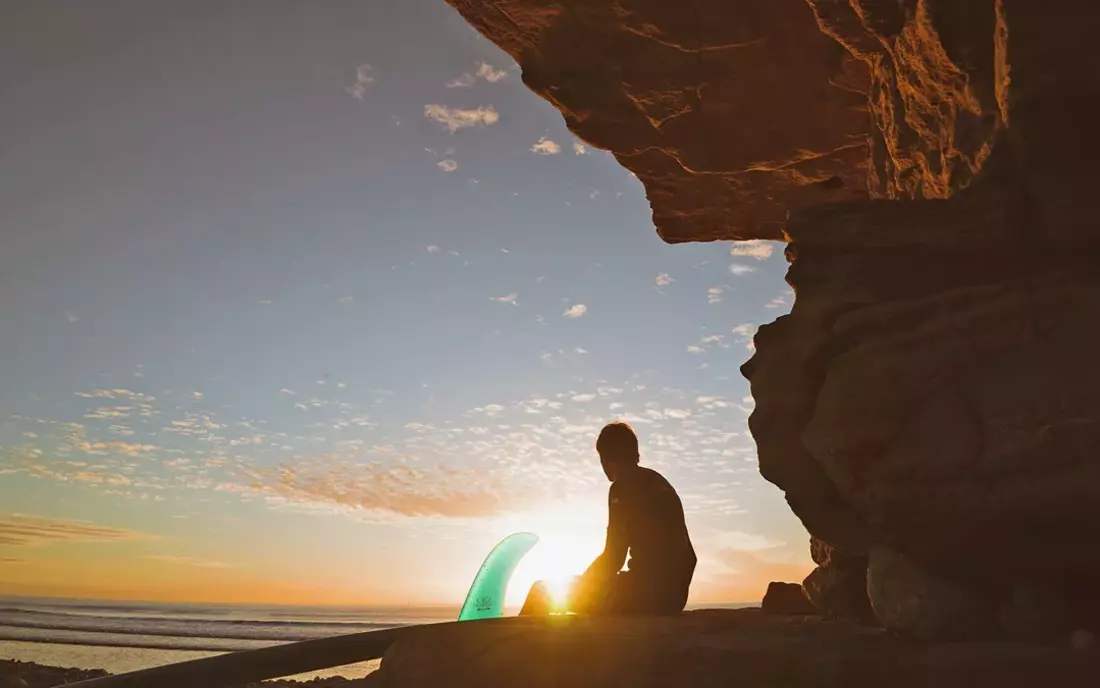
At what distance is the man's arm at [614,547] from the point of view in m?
4.86

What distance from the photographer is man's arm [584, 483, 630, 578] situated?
4.86 m

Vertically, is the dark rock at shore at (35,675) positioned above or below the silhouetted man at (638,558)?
below

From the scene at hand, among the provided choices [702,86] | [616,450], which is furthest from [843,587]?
[702,86]

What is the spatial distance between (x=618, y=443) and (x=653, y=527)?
0.67 meters

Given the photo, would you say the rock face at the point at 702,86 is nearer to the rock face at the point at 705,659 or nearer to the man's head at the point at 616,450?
the man's head at the point at 616,450

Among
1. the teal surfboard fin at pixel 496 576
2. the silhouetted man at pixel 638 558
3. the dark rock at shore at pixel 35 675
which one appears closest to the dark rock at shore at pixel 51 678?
the dark rock at shore at pixel 35 675

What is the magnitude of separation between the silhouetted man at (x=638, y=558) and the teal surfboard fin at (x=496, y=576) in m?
2.56

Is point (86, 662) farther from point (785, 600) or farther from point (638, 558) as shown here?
point (785, 600)

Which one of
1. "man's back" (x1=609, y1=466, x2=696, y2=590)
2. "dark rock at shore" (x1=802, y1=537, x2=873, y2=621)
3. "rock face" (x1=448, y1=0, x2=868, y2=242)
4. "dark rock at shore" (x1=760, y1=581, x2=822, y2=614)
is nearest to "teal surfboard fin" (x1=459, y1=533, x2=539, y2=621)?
"dark rock at shore" (x1=760, y1=581, x2=822, y2=614)

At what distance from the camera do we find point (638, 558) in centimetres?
482

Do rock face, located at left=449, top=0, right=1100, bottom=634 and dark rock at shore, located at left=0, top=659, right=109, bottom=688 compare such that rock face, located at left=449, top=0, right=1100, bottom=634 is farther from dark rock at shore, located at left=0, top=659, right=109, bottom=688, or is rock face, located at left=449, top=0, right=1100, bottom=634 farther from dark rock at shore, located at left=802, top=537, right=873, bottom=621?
dark rock at shore, located at left=0, top=659, right=109, bottom=688

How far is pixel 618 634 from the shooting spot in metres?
3.17

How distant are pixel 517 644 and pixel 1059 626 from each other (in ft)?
7.63

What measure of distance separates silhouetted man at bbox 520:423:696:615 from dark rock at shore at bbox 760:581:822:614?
1.01 m
